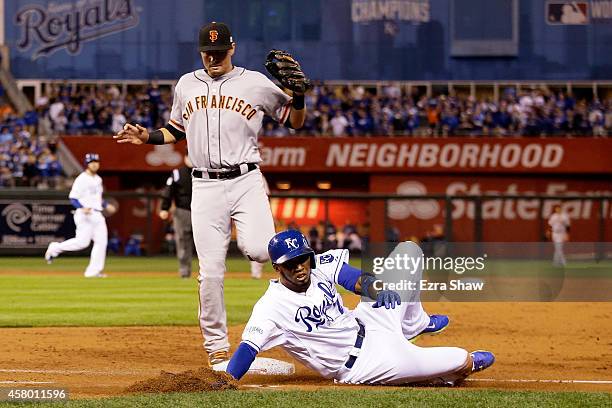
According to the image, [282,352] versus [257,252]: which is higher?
[257,252]

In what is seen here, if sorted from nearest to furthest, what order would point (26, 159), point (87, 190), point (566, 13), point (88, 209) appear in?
point (87, 190), point (88, 209), point (26, 159), point (566, 13)

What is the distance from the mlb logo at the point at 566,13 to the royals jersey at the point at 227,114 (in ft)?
103

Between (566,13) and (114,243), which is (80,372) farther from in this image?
(566,13)

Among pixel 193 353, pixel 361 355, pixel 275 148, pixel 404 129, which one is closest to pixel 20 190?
pixel 275 148

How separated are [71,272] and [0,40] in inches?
749

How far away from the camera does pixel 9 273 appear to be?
20.5 m

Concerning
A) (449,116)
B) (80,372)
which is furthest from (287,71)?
(449,116)

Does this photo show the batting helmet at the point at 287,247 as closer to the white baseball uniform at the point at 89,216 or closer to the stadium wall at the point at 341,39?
the white baseball uniform at the point at 89,216

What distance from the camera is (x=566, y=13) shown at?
37.6 meters

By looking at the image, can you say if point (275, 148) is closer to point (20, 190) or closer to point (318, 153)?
point (318, 153)

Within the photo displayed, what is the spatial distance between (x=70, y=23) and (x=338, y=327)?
1290 inches

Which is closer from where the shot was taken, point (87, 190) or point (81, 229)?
point (87, 190)

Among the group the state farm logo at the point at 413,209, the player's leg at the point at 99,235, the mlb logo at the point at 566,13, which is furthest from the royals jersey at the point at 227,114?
the mlb logo at the point at 566,13

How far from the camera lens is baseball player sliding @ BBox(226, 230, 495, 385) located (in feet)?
22.0
